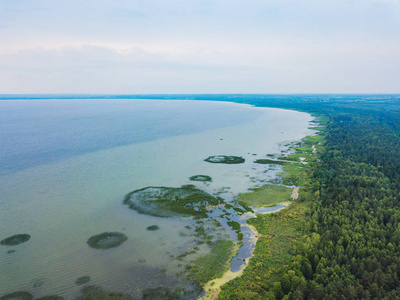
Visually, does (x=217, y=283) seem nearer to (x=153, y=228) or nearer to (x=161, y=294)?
(x=161, y=294)

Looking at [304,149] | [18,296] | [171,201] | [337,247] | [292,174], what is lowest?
[18,296]

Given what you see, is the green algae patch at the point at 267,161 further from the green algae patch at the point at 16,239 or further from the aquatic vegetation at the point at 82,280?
the green algae patch at the point at 16,239

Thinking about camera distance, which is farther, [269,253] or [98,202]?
[98,202]

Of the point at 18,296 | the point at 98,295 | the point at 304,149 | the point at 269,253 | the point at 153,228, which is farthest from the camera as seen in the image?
the point at 304,149

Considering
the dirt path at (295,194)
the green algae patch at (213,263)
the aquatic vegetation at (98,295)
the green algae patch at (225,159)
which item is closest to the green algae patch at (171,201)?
the green algae patch at (213,263)

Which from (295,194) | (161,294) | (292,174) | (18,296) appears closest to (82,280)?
(18,296)

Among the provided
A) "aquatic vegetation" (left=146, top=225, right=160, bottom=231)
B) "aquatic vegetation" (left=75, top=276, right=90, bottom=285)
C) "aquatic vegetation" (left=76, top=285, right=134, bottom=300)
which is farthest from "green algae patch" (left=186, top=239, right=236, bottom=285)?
"aquatic vegetation" (left=75, top=276, right=90, bottom=285)
